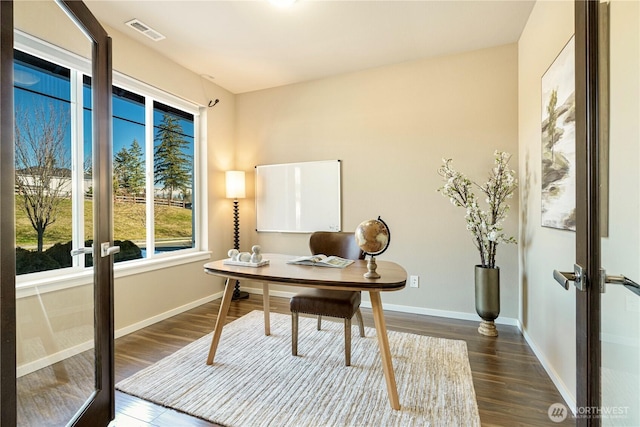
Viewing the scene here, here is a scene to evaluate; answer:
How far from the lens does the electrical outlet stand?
3176 mm

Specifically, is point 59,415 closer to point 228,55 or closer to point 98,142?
point 98,142

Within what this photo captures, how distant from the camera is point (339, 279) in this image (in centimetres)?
165

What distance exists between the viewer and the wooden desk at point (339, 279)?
159 cm

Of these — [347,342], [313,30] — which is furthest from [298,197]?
[347,342]

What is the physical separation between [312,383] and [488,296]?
1.74 m

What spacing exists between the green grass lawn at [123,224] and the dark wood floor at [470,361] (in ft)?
3.13

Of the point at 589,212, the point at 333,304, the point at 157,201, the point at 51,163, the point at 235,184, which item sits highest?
the point at 235,184

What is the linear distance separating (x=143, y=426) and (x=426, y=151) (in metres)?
3.21

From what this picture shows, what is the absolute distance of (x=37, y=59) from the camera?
1.37 meters

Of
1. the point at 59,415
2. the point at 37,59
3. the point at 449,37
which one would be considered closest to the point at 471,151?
the point at 449,37

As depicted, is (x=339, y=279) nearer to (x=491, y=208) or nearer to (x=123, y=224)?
(x=491, y=208)

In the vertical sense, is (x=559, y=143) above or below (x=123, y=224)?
above

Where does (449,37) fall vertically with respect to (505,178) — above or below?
above
